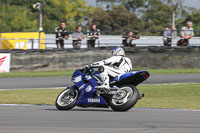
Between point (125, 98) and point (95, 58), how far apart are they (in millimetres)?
13387

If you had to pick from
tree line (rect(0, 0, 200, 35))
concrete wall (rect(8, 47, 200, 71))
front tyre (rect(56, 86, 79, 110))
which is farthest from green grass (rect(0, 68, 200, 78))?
tree line (rect(0, 0, 200, 35))

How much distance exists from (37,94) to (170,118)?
730 cm

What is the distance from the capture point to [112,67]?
1054 centimetres

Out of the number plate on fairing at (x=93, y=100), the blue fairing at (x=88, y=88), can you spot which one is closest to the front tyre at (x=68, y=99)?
the blue fairing at (x=88, y=88)

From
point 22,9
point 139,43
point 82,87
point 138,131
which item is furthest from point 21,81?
point 22,9

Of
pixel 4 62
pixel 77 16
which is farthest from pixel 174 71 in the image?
pixel 77 16

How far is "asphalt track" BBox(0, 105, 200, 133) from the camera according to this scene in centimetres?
718

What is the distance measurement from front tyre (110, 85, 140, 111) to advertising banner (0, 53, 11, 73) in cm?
1258

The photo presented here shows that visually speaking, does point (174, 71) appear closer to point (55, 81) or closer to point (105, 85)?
point (55, 81)

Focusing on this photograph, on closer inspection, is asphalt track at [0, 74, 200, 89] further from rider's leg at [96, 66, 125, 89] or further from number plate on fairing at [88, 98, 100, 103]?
rider's leg at [96, 66, 125, 89]

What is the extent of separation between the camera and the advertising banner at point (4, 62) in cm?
2192

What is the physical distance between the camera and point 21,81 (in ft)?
64.1

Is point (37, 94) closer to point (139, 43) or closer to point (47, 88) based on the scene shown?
point (47, 88)

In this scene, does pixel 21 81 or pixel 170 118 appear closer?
pixel 170 118
